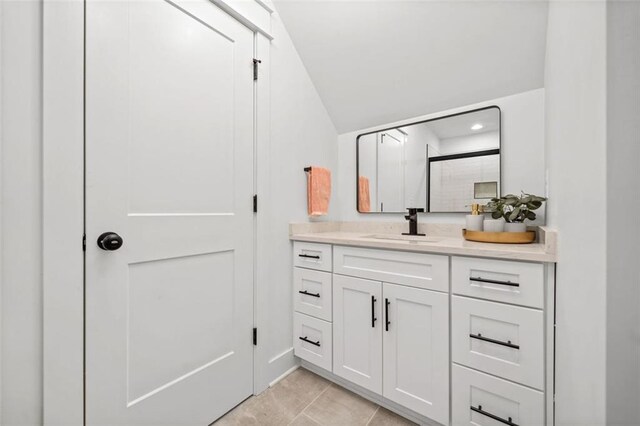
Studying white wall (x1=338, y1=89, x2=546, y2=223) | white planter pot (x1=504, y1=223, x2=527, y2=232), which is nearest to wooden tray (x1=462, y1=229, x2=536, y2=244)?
white planter pot (x1=504, y1=223, x2=527, y2=232)

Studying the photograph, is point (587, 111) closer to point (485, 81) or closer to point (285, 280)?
point (485, 81)

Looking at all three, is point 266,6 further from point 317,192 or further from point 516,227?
point 516,227

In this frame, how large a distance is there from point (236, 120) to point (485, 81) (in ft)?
4.81

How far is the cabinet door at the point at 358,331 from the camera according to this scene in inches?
56.7

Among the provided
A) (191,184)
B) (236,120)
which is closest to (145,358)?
(191,184)

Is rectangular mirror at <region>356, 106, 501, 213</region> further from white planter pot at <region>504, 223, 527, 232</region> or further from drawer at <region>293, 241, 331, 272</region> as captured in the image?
drawer at <region>293, 241, 331, 272</region>

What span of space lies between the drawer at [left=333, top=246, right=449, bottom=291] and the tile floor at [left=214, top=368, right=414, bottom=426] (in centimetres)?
71

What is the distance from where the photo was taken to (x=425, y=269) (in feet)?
4.22

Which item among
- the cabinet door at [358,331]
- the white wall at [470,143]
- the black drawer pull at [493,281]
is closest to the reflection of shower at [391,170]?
the white wall at [470,143]

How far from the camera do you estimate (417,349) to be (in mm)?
1307

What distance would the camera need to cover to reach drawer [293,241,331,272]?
5.41ft
